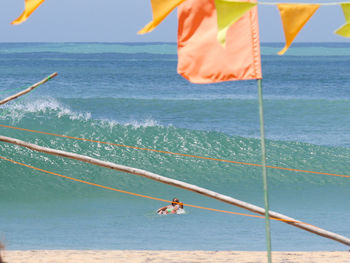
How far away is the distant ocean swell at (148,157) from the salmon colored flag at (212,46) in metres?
9.83

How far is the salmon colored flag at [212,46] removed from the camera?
6293 mm

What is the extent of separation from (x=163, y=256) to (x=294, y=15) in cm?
443

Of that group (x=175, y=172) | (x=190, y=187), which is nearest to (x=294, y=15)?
(x=190, y=187)

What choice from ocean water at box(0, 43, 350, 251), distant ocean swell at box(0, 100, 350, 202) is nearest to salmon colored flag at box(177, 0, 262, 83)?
ocean water at box(0, 43, 350, 251)

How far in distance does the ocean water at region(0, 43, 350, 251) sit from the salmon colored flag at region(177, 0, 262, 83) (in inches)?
179

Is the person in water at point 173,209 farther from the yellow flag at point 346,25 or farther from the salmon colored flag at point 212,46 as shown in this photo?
the yellow flag at point 346,25

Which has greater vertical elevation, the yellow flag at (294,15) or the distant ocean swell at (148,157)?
the distant ocean swell at (148,157)

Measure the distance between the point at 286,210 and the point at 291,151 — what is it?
686 centimetres

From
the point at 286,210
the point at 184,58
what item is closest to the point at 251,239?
the point at 286,210

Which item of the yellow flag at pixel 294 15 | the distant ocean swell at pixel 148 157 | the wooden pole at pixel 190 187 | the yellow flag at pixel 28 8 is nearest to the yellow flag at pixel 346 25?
the yellow flag at pixel 294 15

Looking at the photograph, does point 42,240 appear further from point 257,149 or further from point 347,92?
point 347,92

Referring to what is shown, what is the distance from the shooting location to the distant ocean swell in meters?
16.8

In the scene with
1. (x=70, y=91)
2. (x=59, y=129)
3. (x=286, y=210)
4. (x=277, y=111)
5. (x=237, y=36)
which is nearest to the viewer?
(x=237, y=36)

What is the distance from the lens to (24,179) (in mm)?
17281
